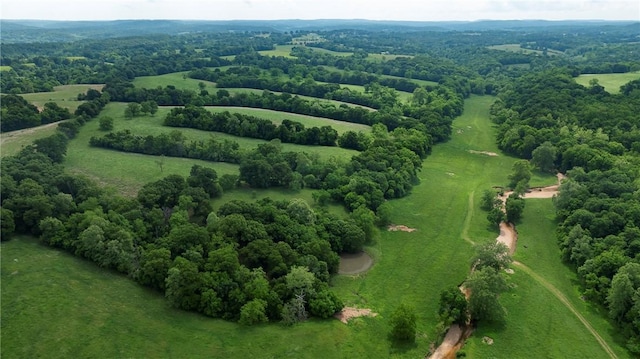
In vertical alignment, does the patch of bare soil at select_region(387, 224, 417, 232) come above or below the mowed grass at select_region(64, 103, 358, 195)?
below

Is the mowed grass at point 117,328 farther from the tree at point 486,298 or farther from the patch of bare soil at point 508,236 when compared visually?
the patch of bare soil at point 508,236

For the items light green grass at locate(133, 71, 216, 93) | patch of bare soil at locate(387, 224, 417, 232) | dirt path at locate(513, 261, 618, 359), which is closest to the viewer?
dirt path at locate(513, 261, 618, 359)

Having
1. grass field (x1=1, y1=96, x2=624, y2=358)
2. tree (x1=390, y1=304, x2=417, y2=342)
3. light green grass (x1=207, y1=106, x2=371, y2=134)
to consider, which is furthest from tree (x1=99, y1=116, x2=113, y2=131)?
tree (x1=390, y1=304, x2=417, y2=342)

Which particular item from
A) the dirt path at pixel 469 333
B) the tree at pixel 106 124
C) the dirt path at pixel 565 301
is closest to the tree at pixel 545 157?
the dirt path at pixel 469 333

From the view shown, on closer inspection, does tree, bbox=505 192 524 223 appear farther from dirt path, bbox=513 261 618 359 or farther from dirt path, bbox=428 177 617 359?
dirt path, bbox=513 261 618 359

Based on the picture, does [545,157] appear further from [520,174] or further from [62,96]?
[62,96]

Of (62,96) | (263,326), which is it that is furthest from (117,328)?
(62,96)
